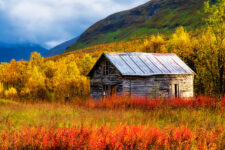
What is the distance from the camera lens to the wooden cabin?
22.9 meters

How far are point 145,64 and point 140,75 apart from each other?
7.80 ft

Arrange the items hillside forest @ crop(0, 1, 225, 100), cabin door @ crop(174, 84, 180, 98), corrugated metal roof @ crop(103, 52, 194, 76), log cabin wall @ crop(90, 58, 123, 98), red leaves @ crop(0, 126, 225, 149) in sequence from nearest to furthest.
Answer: red leaves @ crop(0, 126, 225, 149)
corrugated metal roof @ crop(103, 52, 194, 76)
log cabin wall @ crop(90, 58, 123, 98)
cabin door @ crop(174, 84, 180, 98)
hillside forest @ crop(0, 1, 225, 100)

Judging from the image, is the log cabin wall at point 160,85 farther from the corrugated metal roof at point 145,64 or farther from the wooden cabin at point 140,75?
the corrugated metal roof at point 145,64

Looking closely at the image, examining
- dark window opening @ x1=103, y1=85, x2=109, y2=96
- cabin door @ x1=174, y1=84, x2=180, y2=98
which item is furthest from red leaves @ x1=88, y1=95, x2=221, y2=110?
cabin door @ x1=174, y1=84, x2=180, y2=98

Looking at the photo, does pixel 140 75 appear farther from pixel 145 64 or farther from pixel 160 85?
pixel 160 85

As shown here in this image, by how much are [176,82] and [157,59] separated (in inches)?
124

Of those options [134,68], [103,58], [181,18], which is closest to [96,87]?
[103,58]

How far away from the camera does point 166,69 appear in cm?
2448

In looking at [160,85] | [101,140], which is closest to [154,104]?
[101,140]

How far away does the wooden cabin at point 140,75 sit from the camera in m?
22.9

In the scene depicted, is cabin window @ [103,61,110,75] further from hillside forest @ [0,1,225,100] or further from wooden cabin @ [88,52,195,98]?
hillside forest @ [0,1,225,100]

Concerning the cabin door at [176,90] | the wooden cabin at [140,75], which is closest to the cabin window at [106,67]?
the wooden cabin at [140,75]

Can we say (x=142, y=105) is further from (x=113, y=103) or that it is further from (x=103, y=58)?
(x=103, y=58)

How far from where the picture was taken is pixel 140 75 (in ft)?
72.9
